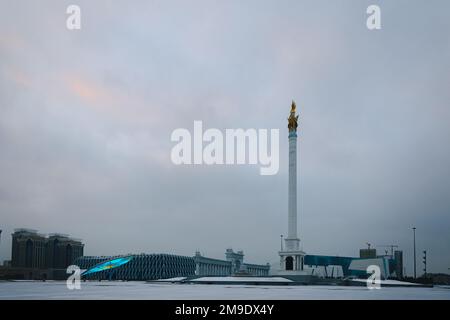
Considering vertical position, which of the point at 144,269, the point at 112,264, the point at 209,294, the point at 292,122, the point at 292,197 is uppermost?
the point at 292,122

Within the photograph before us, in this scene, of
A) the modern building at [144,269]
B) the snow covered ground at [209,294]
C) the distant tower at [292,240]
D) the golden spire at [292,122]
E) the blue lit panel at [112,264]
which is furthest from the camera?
the modern building at [144,269]

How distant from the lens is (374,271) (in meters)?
136

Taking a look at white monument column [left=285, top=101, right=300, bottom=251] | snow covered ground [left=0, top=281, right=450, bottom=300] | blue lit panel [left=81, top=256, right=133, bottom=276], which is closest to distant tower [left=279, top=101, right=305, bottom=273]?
white monument column [left=285, top=101, right=300, bottom=251]

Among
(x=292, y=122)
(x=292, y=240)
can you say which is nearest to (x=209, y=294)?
(x=292, y=240)

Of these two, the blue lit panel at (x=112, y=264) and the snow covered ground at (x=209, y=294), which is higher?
the snow covered ground at (x=209, y=294)

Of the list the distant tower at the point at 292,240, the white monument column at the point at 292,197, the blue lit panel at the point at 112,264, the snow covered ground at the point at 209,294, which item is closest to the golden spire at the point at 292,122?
the white monument column at the point at 292,197

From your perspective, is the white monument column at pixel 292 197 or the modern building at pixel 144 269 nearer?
the white monument column at pixel 292 197

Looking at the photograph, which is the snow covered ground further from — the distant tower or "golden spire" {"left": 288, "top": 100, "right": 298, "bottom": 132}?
"golden spire" {"left": 288, "top": 100, "right": 298, "bottom": 132}

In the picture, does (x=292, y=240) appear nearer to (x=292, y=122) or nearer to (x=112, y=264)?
(x=292, y=122)

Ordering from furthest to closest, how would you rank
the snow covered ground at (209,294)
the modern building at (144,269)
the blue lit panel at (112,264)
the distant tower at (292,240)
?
1. the modern building at (144,269)
2. the blue lit panel at (112,264)
3. the distant tower at (292,240)
4. the snow covered ground at (209,294)

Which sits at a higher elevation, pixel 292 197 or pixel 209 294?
pixel 292 197

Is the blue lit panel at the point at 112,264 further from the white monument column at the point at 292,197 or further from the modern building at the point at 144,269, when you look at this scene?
the white monument column at the point at 292,197
